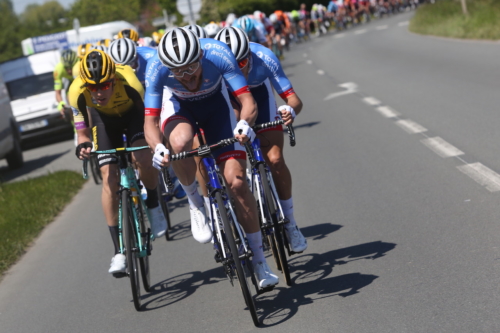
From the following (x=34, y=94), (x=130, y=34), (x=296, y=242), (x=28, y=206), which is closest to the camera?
(x=296, y=242)

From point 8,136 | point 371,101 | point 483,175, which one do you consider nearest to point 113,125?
point 483,175

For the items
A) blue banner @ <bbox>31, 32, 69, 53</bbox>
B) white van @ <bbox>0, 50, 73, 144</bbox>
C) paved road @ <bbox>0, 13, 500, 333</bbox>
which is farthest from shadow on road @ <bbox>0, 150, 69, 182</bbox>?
blue banner @ <bbox>31, 32, 69, 53</bbox>

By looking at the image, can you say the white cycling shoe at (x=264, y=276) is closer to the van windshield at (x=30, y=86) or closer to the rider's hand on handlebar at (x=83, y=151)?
the rider's hand on handlebar at (x=83, y=151)

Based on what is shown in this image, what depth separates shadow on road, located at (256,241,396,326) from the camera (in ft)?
18.3

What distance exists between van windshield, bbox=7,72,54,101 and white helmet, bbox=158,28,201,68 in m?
18.3

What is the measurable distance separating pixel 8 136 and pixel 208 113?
12.5 m

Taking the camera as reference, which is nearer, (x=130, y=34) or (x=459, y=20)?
(x=130, y=34)

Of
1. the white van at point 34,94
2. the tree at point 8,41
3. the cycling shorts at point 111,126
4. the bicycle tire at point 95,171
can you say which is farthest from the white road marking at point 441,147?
the tree at point 8,41

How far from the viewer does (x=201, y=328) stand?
5.52 m

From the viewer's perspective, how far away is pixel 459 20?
31.7 metres

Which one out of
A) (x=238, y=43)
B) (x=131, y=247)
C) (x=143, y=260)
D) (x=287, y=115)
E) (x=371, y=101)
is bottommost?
(x=371, y=101)

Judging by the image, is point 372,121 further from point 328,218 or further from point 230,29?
point 230,29

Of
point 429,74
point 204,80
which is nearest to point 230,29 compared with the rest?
point 204,80

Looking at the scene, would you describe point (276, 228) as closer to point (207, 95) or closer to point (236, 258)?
point (236, 258)
